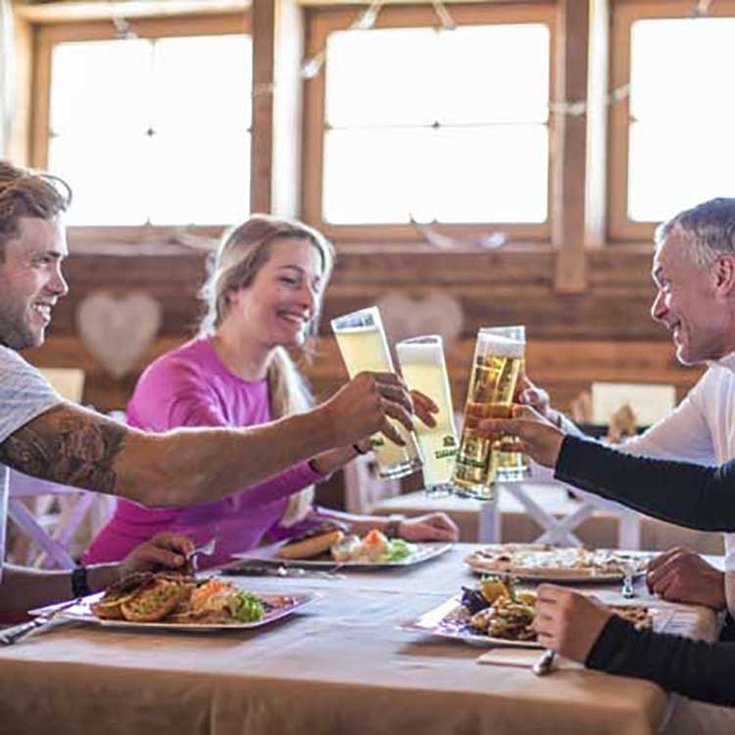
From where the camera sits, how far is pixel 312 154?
5.87 meters

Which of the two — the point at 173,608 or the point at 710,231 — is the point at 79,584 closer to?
the point at 173,608

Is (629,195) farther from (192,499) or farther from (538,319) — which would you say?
A: (192,499)

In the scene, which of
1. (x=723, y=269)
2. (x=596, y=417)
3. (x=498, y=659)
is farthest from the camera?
(x=596, y=417)

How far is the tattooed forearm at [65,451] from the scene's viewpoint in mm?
1779

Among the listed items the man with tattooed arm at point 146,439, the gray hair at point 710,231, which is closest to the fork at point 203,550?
the man with tattooed arm at point 146,439

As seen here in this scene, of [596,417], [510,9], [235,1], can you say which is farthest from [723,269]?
[235,1]

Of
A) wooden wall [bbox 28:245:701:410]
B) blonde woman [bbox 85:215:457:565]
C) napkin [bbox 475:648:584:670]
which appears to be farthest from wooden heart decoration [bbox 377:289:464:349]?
napkin [bbox 475:648:584:670]

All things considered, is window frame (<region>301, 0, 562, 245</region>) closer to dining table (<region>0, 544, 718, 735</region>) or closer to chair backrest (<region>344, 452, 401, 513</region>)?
chair backrest (<region>344, 452, 401, 513</region>)

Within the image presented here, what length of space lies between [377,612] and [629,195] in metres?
3.98

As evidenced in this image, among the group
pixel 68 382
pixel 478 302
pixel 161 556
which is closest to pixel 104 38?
pixel 68 382

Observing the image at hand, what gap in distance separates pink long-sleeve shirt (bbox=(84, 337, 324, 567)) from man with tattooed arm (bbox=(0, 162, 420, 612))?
58cm

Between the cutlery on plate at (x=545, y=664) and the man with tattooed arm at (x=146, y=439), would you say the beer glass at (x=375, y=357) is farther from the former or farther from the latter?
the cutlery on plate at (x=545, y=664)

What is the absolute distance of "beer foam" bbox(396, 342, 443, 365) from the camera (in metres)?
2.07

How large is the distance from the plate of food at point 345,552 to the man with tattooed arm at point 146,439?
1.26 feet
